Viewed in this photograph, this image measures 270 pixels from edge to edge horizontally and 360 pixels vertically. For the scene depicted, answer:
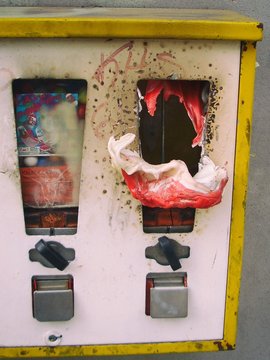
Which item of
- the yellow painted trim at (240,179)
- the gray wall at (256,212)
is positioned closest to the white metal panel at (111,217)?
the yellow painted trim at (240,179)

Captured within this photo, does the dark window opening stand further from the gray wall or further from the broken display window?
the gray wall

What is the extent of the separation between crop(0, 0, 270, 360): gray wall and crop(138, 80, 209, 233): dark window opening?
0.52m

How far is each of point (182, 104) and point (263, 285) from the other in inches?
35.7

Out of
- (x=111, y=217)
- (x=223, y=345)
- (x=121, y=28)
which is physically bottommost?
(x=223, y=345)

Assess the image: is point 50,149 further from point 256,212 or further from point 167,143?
point 256,212

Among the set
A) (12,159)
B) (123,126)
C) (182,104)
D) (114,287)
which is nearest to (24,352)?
(114,287)

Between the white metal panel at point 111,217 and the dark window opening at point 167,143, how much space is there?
0.12ft

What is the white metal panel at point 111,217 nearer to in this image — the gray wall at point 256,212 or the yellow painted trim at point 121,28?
the yellow painted trim at point 121,28

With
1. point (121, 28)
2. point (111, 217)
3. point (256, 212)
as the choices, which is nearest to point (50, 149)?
point (111, 217)

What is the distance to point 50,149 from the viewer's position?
1357mm

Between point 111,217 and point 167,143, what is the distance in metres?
0.23

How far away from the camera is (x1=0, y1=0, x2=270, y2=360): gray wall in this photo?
1.79 meters

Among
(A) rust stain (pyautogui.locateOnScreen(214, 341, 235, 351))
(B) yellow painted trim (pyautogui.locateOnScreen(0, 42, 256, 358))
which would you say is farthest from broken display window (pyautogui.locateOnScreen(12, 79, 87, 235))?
(A) rust stain (pyautogui.locateOnScreen(214, 341, 235, 351))

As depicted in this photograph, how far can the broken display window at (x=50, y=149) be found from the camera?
1.32 meters
